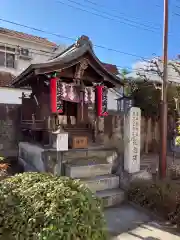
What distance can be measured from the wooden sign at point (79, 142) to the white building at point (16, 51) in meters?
9.21

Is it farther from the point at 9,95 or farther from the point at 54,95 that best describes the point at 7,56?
the point at 54,95

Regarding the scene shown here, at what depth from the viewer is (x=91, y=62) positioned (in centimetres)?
852

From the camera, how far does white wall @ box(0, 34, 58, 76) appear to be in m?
15.9

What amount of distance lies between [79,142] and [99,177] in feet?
5.94

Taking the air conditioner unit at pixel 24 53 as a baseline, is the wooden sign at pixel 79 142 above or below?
below

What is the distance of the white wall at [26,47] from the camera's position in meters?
15.9

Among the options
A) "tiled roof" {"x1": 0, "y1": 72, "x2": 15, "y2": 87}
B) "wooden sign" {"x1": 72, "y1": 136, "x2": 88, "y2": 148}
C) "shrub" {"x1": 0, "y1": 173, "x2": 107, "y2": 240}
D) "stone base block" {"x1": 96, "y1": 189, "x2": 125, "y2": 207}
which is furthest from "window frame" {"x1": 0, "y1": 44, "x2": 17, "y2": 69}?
"shrub" {"x1": 0, "y1": 173, "x2": 107, "y2": 240}

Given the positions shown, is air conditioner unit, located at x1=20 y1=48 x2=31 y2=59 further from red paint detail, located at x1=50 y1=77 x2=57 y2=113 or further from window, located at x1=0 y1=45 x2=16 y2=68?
red paint detail, located at x1=50 y1=77 x2=57 y2=113

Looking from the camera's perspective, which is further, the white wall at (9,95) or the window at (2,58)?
the window at (2,58)

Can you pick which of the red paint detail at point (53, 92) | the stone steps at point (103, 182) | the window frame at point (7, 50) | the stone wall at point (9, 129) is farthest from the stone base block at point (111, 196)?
the window frame at point (7, 50)

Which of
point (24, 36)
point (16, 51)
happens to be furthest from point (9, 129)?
point (24, 36)

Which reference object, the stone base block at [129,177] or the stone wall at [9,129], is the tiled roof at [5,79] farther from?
the stone base block at [129,177]

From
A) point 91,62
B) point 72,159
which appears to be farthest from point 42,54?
point 72,159

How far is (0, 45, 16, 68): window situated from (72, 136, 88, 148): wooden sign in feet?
35.6
